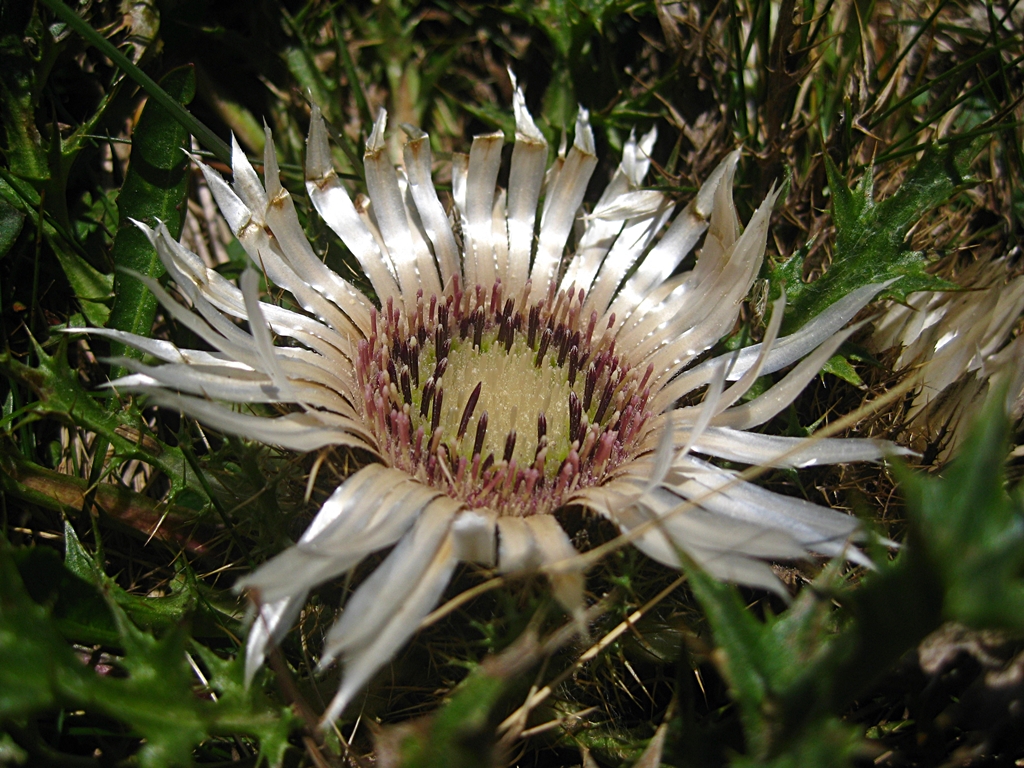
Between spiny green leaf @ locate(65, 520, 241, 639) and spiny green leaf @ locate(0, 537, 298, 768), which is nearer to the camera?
spiny green leaf @ locate(0, 537, 298, 768)

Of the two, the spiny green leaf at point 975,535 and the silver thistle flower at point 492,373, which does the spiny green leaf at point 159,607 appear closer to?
the silver thistle flower at point 492,373

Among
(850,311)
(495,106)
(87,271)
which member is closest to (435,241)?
(495,106)

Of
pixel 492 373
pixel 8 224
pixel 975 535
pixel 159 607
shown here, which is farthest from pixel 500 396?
pixel 8 224

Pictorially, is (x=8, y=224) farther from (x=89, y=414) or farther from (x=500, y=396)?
(x=500, y=396)

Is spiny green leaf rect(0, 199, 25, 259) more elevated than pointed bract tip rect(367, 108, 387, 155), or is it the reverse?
pointed bract tip rect(367, 108, 387, 155)

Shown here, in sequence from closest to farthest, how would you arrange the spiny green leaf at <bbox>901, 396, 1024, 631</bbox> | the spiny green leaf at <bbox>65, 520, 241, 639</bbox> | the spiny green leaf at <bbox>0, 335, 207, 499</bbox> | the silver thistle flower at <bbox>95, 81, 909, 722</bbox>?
the spiny green leaf at <bbox>901, 396, 1024, 631</bbox>, the silver thistle flower at <bbox>95, 81, 909, 722</bbox>, the spiny green leaf at <bbox>65, 520, 241, 639</bbox>, the spiny green leaf at <bbox>0, 335, 207, 499</bbox>

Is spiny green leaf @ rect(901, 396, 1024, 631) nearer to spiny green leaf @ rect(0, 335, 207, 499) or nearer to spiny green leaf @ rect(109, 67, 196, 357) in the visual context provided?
spiny green leaf @ rect(0, 335, 207, 499)

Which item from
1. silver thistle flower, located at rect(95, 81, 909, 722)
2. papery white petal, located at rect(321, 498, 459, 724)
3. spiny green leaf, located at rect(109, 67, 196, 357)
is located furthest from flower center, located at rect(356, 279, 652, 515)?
spiny green leaf, located at rect(109, 67, 196, 357)

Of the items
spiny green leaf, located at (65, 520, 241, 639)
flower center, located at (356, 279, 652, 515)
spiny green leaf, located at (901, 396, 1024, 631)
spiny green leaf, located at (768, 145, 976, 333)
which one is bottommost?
spiny green leaf, located at (65, 520, 241, 639)
